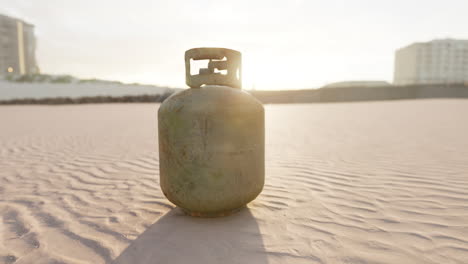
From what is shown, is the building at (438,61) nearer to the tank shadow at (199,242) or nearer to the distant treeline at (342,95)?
the distant treeline at (342,95)

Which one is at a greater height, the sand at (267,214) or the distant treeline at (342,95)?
the distant treeline at (342,95)

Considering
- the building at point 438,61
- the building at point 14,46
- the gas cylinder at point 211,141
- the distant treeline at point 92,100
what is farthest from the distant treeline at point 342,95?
the building at point 438,61

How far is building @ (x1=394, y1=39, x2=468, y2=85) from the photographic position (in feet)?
176

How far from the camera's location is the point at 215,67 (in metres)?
2.63

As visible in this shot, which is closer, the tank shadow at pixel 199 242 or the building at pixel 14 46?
the tank shadow at pixel 199 242

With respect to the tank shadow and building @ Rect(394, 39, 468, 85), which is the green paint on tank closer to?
the tank shadow

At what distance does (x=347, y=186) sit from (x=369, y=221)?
98cm

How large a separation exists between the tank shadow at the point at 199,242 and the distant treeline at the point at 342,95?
71.3ft

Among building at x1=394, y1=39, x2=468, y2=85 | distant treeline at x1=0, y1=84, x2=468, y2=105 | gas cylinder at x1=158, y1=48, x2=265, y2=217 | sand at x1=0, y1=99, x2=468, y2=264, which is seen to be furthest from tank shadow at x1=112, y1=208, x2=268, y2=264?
building at x1=394, y1=39, x2=468, y2=85

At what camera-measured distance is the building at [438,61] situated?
53.8 meters

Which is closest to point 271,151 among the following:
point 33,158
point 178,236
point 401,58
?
point 178,236

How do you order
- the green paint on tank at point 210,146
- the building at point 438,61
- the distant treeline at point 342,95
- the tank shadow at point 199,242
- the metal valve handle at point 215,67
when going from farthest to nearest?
the building at point 438,61 → the distant treeline at point 342,95 → the metal valve handle at point 215,67 → the green paint on tank at point 210,146 → the tank shadow at point 199,242

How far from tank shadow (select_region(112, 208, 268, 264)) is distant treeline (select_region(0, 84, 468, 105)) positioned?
71.3 ft

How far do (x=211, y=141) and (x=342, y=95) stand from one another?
2407cm
